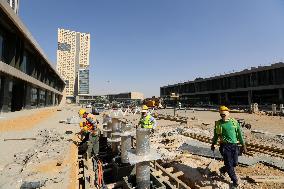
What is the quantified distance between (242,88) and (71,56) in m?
125

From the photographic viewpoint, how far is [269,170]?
783 cm

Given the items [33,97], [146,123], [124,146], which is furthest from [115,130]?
[33,97]

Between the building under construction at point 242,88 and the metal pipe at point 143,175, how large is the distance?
50.5 meters

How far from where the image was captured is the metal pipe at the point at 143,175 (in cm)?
624

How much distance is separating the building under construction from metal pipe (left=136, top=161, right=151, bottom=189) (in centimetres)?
5055

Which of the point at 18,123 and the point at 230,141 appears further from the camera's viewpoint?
the point at 18,123

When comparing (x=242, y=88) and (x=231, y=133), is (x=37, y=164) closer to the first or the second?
(x=231, y=133)

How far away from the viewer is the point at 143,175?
6.29 metres

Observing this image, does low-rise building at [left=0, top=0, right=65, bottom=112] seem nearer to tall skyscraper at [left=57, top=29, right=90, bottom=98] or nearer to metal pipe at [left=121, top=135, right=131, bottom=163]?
metal pipe at [left=121, top=135, right=131, bottom=163]

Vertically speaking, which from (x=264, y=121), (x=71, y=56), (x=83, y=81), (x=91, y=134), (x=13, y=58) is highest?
(x=71, y=56)

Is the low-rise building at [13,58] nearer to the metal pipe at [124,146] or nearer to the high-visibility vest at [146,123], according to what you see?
the high-visibility vest at [146,123]

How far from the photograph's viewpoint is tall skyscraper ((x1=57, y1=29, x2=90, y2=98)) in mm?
156225

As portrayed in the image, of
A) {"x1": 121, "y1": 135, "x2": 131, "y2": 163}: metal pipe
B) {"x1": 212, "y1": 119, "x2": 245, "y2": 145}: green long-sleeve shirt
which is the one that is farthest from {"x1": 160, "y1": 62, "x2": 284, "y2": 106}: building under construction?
{"x1": 121, "y1": 135, "x2": 131, "y2": 163}: metal pipe

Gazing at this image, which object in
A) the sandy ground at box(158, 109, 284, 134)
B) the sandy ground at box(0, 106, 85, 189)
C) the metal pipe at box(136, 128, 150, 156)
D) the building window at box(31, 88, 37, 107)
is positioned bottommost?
the sandy ground at box(158, 109, 284, 134)
